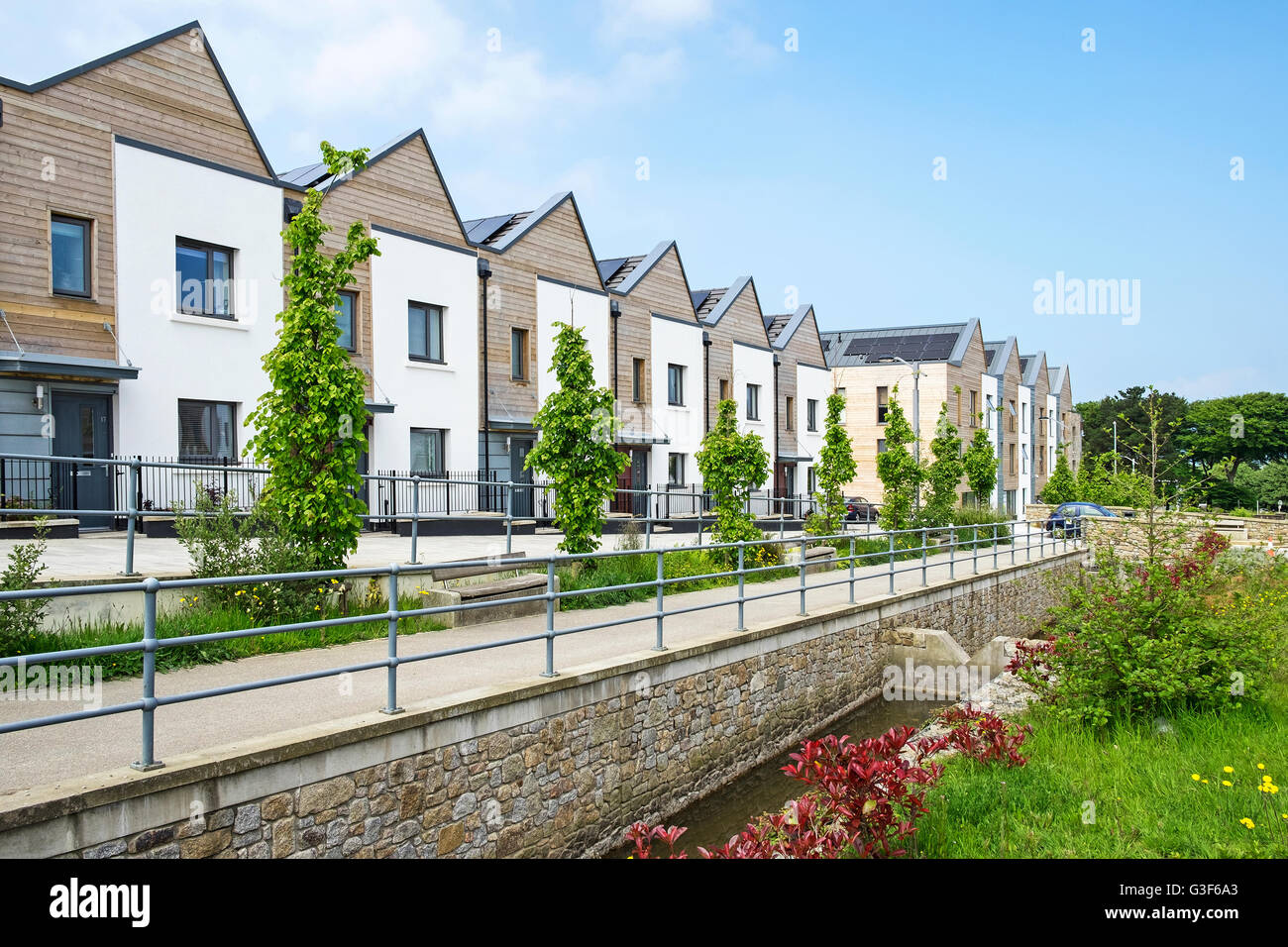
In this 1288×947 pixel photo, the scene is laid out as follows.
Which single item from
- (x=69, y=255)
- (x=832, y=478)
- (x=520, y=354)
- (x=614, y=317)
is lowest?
(x=832, y=478)

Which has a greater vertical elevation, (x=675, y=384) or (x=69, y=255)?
(x=69, y=255)

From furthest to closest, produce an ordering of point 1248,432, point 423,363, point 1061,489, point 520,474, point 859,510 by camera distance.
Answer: point 1248,432 < point 1061,489 < point 859,510 < point 520,474 < point 423,363

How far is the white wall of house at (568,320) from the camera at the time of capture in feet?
85.0

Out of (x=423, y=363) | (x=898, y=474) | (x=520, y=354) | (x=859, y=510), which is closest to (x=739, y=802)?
(x=423, y=363)

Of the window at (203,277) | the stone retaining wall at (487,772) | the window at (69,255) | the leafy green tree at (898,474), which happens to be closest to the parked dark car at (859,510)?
the leafy green tree at (898,474)

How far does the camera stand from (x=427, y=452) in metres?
22.7

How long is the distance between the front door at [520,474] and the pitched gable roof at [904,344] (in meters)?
28.2

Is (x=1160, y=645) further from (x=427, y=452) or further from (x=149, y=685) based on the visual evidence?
(x=427, y=452)

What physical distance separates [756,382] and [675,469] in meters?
6.76

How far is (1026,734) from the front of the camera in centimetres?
845

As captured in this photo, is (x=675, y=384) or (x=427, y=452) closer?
(x=427, y=452)
